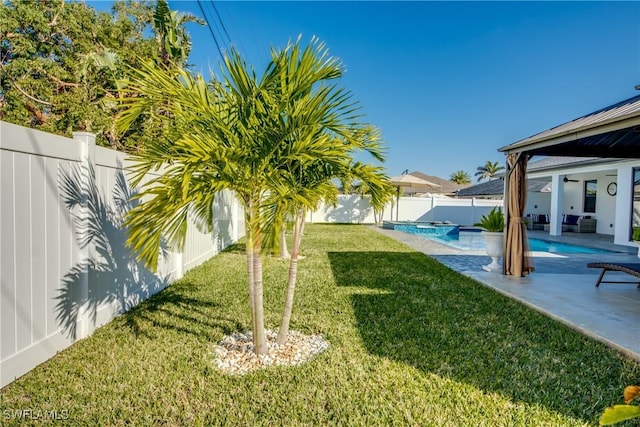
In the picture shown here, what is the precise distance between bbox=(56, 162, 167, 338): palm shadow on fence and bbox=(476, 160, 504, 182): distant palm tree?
6221 cm

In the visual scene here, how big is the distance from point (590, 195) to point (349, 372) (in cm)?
2023

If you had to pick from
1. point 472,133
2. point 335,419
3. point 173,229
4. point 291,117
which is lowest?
point 335,419

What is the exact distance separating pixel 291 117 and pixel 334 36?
13.5 meters

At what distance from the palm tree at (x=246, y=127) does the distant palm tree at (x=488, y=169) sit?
62245 millimetres

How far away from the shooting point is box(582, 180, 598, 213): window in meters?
18.0

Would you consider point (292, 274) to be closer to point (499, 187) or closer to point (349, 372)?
point (349, 372)

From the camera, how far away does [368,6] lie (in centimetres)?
1316

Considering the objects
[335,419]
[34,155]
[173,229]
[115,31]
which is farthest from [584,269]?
[115,31]

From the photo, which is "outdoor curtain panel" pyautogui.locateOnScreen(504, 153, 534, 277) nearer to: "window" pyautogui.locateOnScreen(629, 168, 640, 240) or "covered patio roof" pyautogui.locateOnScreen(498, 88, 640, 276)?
"covered patio roof" pyautogui.locateOnScreen(498, 88, 640, 276)

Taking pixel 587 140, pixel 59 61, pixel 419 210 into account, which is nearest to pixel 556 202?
pixel 419 210

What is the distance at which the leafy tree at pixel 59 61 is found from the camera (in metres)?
14.0

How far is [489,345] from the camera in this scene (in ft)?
13.4

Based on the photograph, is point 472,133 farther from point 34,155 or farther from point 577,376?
point 34,155

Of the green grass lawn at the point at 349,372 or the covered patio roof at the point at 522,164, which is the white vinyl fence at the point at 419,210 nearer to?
the covered patio roof at the point at 522,164
